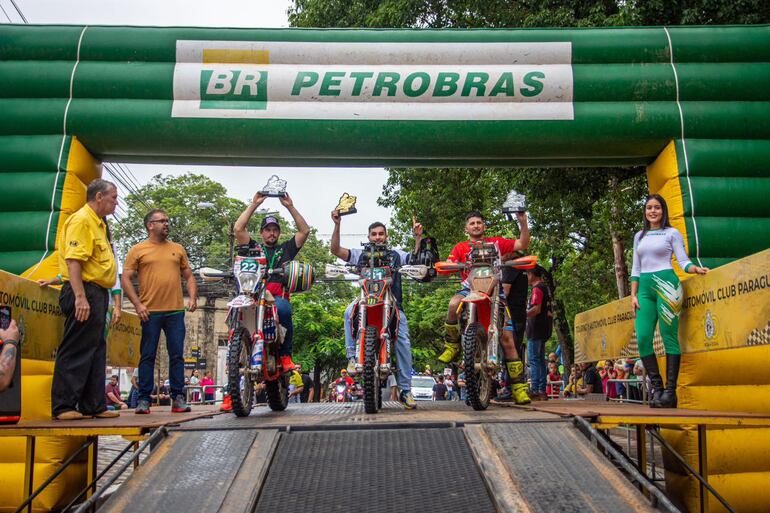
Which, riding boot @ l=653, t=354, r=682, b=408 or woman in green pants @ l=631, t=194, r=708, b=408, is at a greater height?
woman in green pants @ l=631, t=194, r=708, b=408

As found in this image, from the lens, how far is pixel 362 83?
797 cm

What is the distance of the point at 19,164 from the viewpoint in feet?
25.0

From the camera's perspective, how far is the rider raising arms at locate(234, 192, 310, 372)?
712 centimetres

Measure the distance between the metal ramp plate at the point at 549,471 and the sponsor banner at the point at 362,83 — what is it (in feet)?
13.7

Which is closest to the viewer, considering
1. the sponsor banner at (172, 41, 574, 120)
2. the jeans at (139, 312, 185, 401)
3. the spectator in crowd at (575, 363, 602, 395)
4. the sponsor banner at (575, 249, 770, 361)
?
the sponsor banner at (575, 249, 770, 361)

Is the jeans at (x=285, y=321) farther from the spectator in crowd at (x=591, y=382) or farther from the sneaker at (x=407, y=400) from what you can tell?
the spectator in crowd at (x=591, y=382)

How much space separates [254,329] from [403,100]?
296 cm

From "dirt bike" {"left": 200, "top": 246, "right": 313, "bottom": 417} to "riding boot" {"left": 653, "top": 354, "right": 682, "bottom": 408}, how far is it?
3386 millimetres

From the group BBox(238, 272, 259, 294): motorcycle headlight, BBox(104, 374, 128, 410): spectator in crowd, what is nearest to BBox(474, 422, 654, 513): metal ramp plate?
BBox(238, 272, 259, 294): motorcycle headlight

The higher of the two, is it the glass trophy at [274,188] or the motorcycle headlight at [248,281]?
the glass trophy at [274,188]

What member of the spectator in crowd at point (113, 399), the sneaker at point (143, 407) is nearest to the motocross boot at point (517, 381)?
the sneaker at point (143, 407)

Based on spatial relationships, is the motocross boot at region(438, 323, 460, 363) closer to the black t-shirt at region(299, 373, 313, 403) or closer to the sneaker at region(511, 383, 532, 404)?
the sneaker at region(511, 383, 532, 404)

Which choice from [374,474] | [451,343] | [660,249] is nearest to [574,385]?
[451,343]

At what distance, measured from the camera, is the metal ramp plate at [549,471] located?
369 cm
